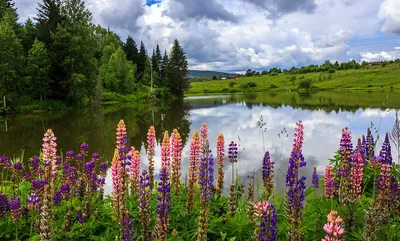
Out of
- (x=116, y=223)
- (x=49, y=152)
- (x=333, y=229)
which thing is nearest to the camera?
(x=333, y=229)

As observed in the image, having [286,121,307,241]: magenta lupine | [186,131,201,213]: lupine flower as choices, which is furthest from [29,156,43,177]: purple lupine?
[286,121,307,241]: magenta lupine

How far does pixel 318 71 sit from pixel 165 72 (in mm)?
112378

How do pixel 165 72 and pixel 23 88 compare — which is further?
pixel 165 72

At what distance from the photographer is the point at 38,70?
47031 mm

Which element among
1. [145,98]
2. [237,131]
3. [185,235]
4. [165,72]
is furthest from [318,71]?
[185,235]

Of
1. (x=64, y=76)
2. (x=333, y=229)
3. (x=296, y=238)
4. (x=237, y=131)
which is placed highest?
(x=64, y=76)

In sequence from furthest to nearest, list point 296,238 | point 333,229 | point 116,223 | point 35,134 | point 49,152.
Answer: point 35,134
point 49,152
point 116,223
point 296,238
point 333,229

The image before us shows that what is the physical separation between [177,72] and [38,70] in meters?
51.5

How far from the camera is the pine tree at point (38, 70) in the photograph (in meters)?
46.6

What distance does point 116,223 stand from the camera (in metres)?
4.93

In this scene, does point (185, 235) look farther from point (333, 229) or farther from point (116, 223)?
point (333, 229)

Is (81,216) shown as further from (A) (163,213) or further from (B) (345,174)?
(B) (345,174)

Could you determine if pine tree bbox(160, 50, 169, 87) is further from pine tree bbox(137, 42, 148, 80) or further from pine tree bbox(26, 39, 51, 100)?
pine tree bbox(26, 39, 51, 100)

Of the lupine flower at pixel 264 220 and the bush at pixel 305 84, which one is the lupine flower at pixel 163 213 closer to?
the lupine flower at pixel 264 220
